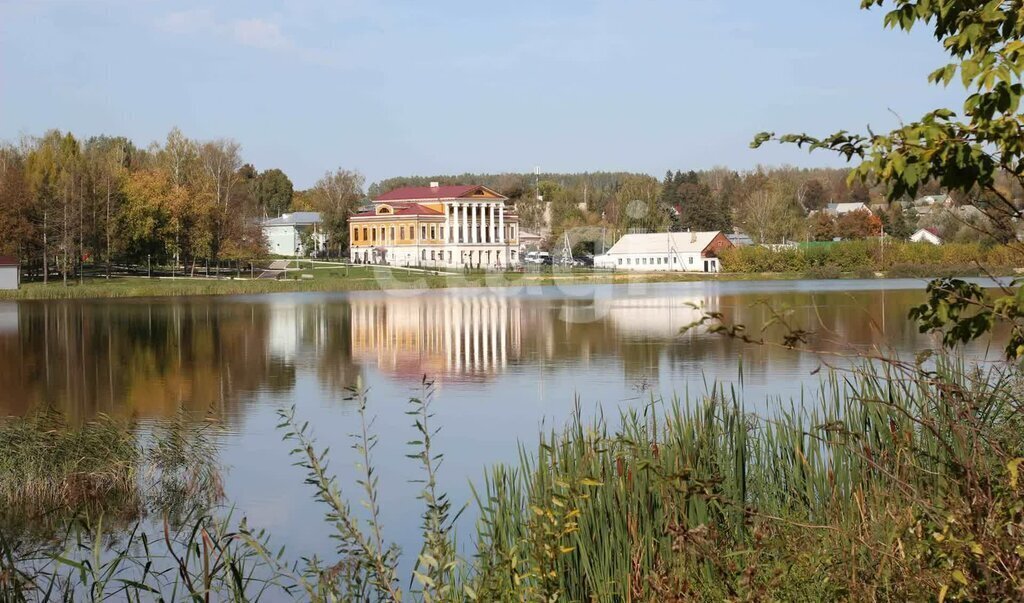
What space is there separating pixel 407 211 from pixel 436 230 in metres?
3.07

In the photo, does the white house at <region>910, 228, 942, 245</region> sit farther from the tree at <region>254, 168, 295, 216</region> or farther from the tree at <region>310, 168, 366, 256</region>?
the tree at <region>254, 168, 295, 216</region>

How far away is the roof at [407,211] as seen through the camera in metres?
90.6

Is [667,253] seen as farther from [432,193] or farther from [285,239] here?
[285,239]

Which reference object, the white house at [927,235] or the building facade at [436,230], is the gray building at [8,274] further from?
the white house at [927,235]

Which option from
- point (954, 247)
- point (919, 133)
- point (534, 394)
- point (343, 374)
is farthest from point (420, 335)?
point (954, 247)

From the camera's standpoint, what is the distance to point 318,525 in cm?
1011

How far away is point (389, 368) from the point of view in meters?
23.3

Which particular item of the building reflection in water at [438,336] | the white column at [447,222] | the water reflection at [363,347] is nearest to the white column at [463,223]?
the white column at [447,222]

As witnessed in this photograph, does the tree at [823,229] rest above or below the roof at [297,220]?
below

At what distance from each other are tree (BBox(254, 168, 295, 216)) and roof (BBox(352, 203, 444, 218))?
77.4 ft

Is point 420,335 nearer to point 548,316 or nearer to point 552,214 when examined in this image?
point 548,316

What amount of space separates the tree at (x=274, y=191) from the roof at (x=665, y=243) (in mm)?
42126

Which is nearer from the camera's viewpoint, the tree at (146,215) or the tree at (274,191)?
the tree at (146,215)

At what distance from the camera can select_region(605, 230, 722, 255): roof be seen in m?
81.9
